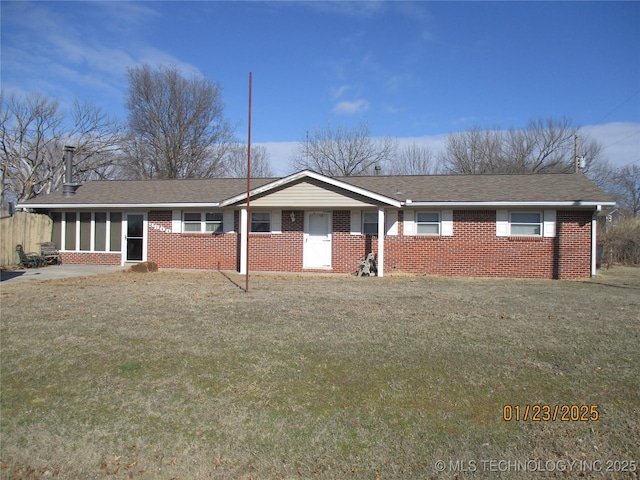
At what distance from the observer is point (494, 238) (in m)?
15.0

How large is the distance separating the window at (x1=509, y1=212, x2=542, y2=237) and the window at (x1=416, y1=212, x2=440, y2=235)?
234 centimetres

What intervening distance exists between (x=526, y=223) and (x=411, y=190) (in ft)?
12.7

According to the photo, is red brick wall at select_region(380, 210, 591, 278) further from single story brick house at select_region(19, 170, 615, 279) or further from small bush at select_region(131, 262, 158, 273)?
small bush at select_region(131, 262, 158, 273)

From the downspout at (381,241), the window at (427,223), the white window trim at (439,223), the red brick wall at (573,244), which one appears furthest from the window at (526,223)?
the downspout at (381,241)

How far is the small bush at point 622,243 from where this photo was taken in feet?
73.6

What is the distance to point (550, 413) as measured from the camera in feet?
13.9

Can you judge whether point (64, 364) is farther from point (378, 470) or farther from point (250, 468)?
point (378, 470)

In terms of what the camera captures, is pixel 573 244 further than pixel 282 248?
No

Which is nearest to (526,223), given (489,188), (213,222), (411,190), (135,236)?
(489,188)

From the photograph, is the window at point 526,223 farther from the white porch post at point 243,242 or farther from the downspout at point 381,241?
the white porch post at point 243,242

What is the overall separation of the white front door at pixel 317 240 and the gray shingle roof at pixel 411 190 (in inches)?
75.1

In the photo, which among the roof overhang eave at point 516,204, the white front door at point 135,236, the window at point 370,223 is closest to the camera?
the roof overhang eave at point 516,204

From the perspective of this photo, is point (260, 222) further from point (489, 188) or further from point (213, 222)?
point (489, 188)

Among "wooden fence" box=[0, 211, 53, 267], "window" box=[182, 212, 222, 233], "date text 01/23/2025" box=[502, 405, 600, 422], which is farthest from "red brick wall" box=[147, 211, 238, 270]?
"date text 01/23/2025" box=[502, 405, 600, 422]
